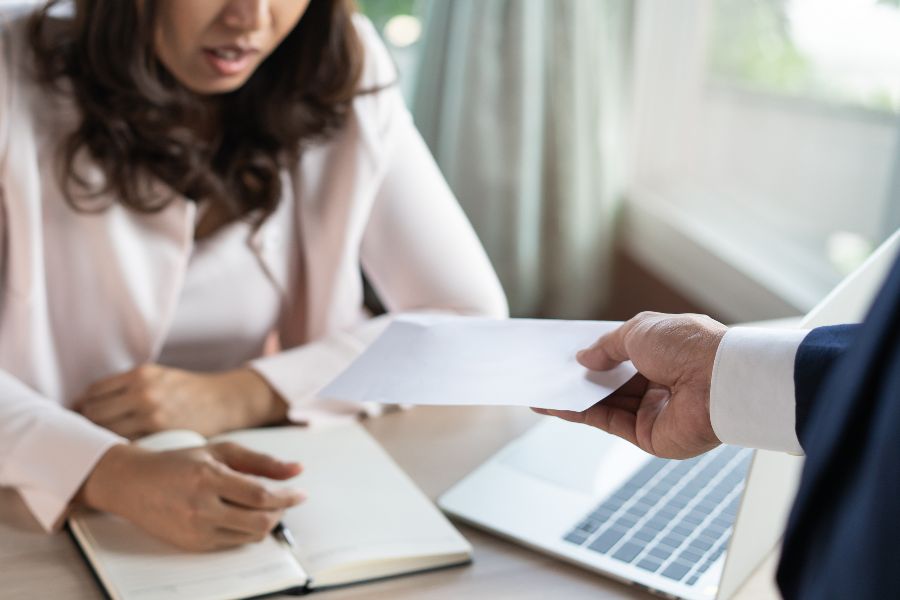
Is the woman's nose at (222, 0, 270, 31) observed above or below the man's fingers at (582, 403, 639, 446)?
above

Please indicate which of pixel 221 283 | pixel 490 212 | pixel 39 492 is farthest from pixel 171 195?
pixel 490 212

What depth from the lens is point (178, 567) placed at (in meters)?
0.97

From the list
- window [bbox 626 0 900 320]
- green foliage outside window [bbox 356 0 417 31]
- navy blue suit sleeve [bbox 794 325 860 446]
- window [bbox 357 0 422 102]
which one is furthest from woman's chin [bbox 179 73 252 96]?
green foliage outside window [bbox 356 0 417 31]

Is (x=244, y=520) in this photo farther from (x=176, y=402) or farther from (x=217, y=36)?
(x=217, y=36)

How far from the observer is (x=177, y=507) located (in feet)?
3.31

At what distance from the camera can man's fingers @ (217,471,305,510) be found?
1.02 metres

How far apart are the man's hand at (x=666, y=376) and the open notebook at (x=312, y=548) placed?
0.70 ft

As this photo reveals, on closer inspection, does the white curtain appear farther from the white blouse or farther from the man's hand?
the man's hand

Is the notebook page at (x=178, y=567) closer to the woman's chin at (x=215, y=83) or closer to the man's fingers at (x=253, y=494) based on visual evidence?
the man's fingers at (x=253, y=494)

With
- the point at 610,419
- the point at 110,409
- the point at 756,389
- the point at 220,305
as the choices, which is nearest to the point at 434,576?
the point at 610,419

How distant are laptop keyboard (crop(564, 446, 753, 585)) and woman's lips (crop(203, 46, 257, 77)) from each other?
72cm

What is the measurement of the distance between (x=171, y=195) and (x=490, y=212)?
124 cm

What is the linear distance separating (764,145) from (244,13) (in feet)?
4.53

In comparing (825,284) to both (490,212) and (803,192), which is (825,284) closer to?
(803,192)
